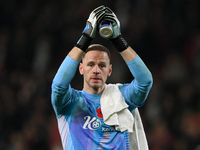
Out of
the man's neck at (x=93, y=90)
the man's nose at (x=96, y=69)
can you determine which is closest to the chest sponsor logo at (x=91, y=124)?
the man's neck at (x=93, y=90)

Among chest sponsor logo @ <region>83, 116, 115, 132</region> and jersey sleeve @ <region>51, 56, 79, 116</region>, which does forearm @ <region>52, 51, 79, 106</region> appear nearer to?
jersey sleeve @ <region>51, 56, 79, 116</region>

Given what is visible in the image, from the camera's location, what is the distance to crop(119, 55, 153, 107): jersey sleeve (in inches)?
128

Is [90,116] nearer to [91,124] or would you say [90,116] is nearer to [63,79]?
[91,124]

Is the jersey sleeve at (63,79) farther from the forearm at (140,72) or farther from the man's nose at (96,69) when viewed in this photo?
the forearm at (140,72)

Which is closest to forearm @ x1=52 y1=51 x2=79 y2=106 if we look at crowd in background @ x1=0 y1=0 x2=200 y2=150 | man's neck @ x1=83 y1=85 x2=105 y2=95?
man's neck @ x1=83 y1=85 x2=105 y2=95

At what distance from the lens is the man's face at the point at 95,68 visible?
3.42 m

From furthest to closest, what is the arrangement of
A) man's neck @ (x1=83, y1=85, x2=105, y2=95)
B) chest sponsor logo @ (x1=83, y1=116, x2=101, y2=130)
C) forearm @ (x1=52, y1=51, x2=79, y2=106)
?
1. man's neck @ (x1=83, y1=85, x2=105, y2=95)
2. chest sponsor logo @ (x1=83, y1=116, x2=101, y2=130)
3. forearm @ (x1=52, y1=51, x2=79, y2=106)

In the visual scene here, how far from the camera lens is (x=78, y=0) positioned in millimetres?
8062

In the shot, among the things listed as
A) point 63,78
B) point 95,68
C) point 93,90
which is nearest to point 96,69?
point 95,68

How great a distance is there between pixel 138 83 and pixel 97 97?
42 centimetres
